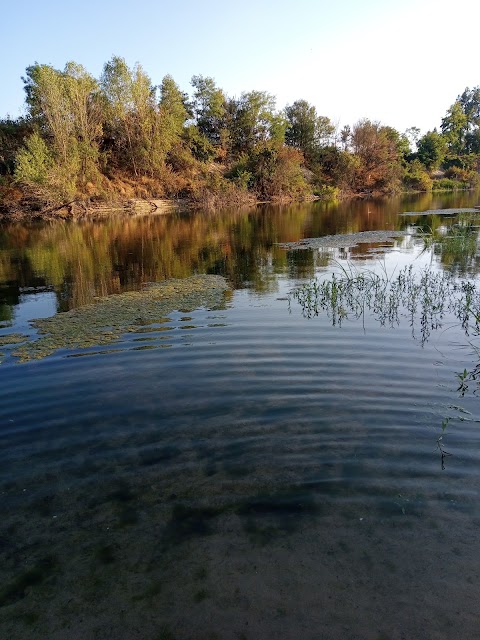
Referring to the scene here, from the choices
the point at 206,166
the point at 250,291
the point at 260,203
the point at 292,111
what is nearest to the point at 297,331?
the point at 250,291

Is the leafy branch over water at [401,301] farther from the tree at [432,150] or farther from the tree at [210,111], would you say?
the tree at [432,150]

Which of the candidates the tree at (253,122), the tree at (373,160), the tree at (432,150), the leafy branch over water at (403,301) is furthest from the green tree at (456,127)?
the leafy branch over water at (403,301)

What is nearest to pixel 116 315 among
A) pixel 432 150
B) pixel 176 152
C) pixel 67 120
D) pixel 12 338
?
pixel 12 338

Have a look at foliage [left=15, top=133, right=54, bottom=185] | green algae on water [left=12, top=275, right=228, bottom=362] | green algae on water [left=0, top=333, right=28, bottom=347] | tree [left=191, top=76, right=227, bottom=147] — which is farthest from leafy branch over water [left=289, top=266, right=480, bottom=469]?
tree [left=191, top=76, right=227, bottom=147]

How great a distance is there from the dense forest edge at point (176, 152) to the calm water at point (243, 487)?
35695mm

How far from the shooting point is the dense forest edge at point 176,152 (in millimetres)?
38562

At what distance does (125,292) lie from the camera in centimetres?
1124

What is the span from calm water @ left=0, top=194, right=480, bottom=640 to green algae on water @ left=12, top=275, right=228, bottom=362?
467 mm

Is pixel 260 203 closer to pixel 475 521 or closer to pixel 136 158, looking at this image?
pixel 136 158

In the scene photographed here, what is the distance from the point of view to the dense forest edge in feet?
127

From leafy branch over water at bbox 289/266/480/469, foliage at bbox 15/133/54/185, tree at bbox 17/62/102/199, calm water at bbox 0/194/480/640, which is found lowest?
calm water at bbox 0/194/480/640

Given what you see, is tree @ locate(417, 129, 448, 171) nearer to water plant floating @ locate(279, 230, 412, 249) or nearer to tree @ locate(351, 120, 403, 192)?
tree @ locate(351, 120, 403, 192)

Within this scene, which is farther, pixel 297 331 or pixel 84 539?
pixel 297 331

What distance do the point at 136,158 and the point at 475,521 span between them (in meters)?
51.0
